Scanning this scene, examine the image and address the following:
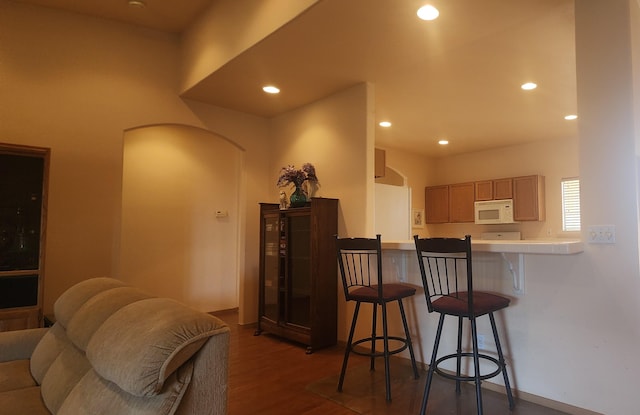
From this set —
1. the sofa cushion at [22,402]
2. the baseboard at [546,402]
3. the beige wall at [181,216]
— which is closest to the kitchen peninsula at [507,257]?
the baseboard at [546,402]

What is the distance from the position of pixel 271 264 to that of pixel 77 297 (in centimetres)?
244

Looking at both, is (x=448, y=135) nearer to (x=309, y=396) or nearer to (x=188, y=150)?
(x=188, y=150)

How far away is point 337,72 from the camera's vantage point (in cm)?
352

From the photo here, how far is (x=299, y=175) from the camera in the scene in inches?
163

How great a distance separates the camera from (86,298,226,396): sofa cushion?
1.12 metres

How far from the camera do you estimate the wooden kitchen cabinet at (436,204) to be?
23.3 ft

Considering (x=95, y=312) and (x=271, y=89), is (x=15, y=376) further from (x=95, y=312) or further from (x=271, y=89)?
(x=271, y=89)

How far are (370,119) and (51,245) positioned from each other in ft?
10.4

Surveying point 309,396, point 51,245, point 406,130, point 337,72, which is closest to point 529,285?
point 309,396

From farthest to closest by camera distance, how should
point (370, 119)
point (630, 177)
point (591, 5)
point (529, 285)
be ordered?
point (370, 119) < point (529, 285) < point (591, 5) < point (630, 177)

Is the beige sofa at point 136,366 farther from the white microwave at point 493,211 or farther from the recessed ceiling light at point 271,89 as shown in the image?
the white microwave at point 493,211

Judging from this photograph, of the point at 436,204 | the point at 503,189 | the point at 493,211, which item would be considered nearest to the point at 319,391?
the point at 493,211

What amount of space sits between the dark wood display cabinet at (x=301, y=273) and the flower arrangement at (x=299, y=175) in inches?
12.4

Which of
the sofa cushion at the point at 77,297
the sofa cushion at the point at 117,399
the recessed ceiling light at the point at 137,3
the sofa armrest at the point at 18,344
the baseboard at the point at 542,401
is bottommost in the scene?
the baseboard at the point at 542,401
